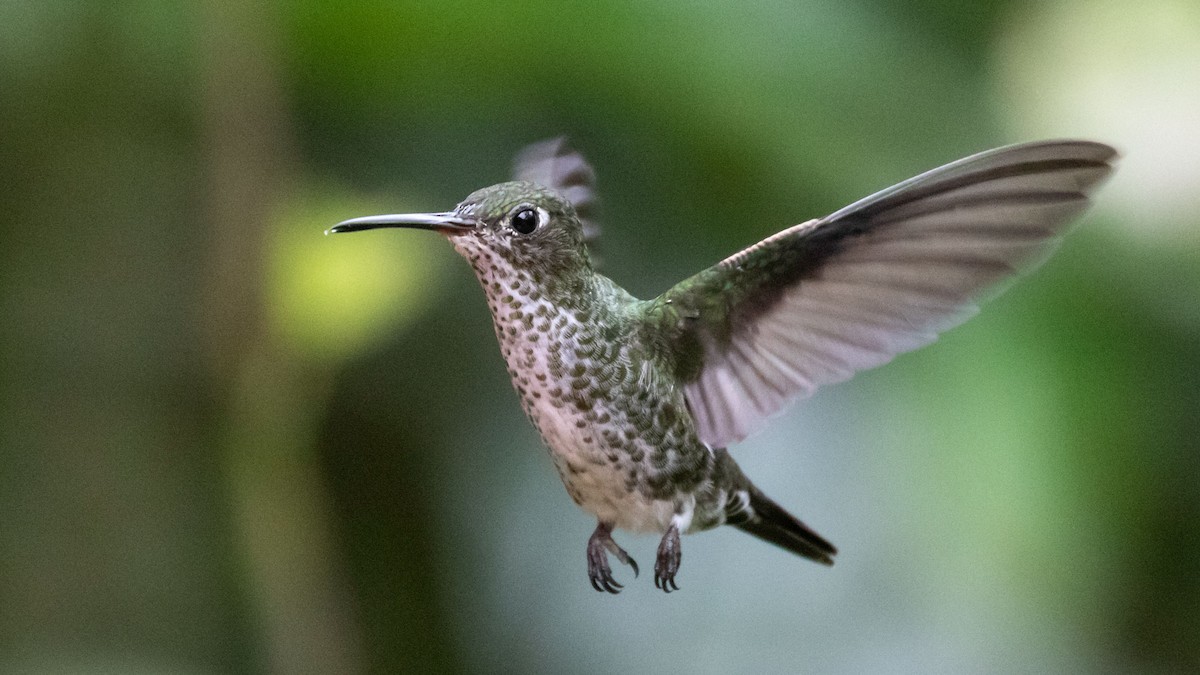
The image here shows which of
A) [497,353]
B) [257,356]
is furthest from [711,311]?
[497,353]

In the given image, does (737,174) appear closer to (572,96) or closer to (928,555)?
(572,96)

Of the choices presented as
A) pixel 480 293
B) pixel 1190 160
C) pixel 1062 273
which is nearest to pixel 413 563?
pixel 480 293

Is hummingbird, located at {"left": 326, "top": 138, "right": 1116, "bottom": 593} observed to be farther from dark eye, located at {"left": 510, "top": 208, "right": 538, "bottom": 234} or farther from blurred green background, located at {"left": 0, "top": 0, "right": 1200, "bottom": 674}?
blurred green background, located at {"left": 0, "top": 0, "right": 1200, "bottom": 674}

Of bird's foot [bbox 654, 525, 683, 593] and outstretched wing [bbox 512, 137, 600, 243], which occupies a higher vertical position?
outstretched wing [bbox 512, 137, 600, 243]

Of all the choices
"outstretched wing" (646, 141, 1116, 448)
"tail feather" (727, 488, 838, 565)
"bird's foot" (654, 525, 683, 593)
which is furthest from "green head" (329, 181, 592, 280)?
"tail feather" (727, 488, 838, 565)

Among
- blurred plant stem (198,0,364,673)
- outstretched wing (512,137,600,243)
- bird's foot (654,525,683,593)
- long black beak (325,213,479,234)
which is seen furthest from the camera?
blurred plant stem (198,0,364,673)

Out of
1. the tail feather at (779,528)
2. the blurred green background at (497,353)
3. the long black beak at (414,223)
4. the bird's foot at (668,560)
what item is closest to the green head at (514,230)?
the long black beak at (414,223)
